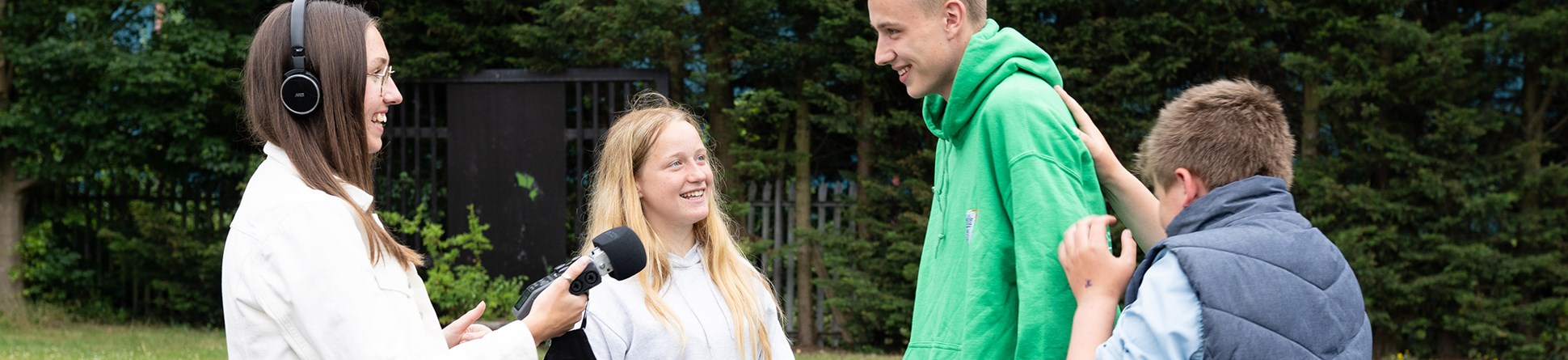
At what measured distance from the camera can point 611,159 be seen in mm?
3398

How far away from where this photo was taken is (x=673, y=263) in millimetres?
3277

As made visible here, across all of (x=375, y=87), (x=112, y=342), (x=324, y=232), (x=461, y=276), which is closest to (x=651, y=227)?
(x=375, y=87)

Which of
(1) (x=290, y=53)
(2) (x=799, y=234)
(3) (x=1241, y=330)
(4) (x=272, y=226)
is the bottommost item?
(2) (x=799, y=234)

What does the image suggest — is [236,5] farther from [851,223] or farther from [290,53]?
[290,53]

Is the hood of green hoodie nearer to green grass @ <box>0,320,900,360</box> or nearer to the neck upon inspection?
the neck

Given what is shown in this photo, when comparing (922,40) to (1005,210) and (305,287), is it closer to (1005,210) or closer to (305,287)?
(1005,210)

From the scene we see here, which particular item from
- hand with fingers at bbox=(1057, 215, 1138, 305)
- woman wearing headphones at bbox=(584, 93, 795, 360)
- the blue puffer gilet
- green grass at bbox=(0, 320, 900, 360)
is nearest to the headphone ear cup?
woman wearing headphones at bbox=(584, 93, 795, 360)

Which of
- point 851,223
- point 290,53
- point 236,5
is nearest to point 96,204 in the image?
point 236,5

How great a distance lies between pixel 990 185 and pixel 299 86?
1.26 m

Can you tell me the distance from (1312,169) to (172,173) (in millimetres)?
9168

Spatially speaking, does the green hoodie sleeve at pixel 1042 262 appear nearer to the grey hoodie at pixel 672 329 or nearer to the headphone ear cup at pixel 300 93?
the grey hoodie at pixel 672 329

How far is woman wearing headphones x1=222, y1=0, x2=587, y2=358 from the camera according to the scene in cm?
193

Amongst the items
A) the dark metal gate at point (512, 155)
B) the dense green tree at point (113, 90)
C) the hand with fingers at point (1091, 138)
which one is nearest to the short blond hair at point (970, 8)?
the hand with fingers at point (1091, 138)

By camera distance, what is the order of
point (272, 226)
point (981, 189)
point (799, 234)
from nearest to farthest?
point (272, 226) → point (981, 189) → point (799, 234)
